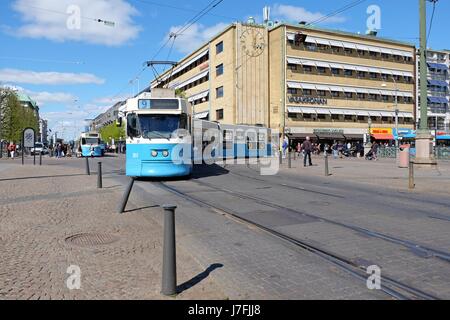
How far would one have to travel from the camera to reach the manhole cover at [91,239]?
649cm

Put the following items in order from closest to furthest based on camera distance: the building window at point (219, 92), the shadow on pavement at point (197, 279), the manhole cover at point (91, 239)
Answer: the shadow on pavement at point (197, 279) < the manhole cover at point (91, 239) < the building window at point (219, 92)

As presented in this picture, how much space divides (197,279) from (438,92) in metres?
81.7

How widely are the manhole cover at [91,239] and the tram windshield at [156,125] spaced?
845 cm

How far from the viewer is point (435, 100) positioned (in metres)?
74.2

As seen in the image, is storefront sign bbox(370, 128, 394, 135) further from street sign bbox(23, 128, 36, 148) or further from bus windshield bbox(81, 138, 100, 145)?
street sign bbox(23, 128, 36, 148)

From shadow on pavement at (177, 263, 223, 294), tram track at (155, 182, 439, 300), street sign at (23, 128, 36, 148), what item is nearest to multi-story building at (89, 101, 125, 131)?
street sign at (23, 128, 36, 148)

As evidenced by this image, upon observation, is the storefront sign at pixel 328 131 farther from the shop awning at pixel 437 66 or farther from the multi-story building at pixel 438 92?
the shop awning at pixel 437 66

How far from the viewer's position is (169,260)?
443 cm

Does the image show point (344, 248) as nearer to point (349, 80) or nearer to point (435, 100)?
point (349, 80)

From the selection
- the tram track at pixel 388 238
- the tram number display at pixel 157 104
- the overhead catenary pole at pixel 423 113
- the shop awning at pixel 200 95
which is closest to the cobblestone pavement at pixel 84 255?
the tram track at pixel 388 238

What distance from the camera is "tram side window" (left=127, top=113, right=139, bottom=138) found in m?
15.5
